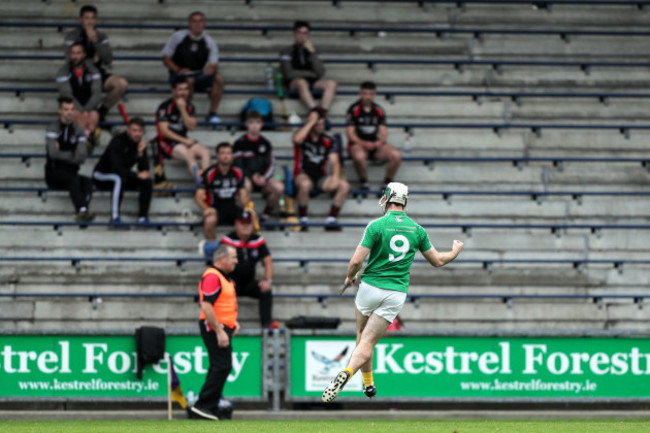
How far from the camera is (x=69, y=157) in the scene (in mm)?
16016

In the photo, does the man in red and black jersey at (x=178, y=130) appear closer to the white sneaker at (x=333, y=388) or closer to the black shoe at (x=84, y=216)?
the black shoe at (x=84, y=216)

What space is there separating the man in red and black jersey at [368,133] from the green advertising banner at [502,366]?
406 centimetres

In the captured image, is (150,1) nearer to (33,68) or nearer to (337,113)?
(33,68)

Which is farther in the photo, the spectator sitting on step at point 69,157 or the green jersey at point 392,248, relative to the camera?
the spectator sitting on step at point 69,157

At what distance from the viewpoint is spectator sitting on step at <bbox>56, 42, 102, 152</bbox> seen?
1691 centimetres

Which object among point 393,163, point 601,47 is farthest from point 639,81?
point 393,163

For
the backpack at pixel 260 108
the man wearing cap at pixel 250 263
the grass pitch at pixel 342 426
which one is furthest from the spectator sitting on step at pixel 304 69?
the grass pitch at pixel 342 426

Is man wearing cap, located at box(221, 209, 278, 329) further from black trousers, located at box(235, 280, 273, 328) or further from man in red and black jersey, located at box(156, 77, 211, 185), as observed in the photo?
man in red and black jersey, located at box(156, 77, 211, 185)

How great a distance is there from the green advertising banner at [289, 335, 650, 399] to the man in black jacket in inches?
151

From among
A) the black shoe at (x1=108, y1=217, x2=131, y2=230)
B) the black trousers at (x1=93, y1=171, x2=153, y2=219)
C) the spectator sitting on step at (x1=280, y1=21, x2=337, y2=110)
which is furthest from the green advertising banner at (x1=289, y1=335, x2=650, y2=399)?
the spectator sitting on step at (x1=280, y1=21, x2=337, y2=110)

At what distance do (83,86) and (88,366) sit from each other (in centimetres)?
546

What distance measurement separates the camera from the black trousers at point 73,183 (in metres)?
16.0

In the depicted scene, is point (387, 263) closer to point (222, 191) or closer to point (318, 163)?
point (222, 191)

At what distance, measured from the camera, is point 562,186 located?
1778 centimetres
